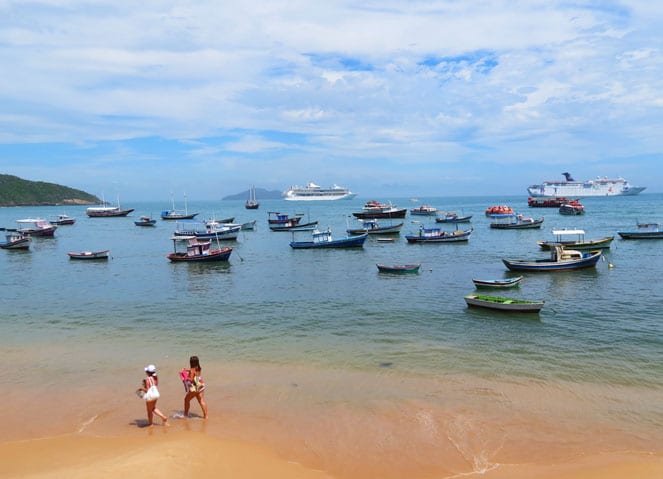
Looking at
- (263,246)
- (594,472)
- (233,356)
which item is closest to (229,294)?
(233,356)

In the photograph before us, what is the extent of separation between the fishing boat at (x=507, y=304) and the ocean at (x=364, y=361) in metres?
0.48

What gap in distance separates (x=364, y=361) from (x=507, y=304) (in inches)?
404

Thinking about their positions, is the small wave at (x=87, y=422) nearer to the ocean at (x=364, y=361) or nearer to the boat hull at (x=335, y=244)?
the ocean at (x=364, y=361)

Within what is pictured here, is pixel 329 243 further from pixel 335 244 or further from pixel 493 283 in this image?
pixel 493 283

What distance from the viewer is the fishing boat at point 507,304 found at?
25359 mm

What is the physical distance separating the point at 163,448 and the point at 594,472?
9856mm

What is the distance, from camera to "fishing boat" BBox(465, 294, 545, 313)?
25.4m

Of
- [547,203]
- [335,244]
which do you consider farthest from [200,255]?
[547,203]

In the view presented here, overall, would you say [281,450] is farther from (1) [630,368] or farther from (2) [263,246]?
(2) [263,246]

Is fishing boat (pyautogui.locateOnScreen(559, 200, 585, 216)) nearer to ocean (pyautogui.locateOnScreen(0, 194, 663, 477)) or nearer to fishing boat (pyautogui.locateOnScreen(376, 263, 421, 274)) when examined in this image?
ocean (pyautogui.locateOnScreen(0, 194, 663, 477))

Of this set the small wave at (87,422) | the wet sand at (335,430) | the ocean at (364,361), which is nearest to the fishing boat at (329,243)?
the ocean at (364,361)

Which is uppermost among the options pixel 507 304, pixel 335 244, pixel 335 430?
pixel 335 244

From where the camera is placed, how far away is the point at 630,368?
17812 mm

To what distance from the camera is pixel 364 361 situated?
1902 cm
